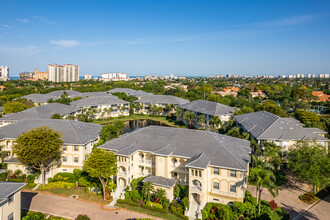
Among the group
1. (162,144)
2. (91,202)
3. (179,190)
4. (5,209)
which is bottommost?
(91,202)

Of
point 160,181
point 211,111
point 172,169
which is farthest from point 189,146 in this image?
point 211,111

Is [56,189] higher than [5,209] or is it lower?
lower

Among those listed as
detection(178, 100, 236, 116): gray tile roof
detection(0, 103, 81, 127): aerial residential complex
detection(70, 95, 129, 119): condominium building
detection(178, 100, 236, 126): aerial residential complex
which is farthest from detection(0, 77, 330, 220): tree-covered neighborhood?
detection(70, 95, 129, 119): condominium building

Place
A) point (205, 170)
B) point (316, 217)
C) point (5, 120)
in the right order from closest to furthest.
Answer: point (316, 217) → point (205, 170) → point (5, 120)

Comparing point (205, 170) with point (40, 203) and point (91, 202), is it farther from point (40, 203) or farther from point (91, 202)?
point (40, 203)

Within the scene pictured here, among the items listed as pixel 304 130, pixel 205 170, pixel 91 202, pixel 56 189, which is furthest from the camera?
pixel 304 130

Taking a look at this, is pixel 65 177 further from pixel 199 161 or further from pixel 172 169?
pixel 199 161

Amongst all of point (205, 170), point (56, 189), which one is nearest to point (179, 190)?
point (205, 170)

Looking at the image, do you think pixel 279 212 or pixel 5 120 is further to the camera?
pixel 5 120
